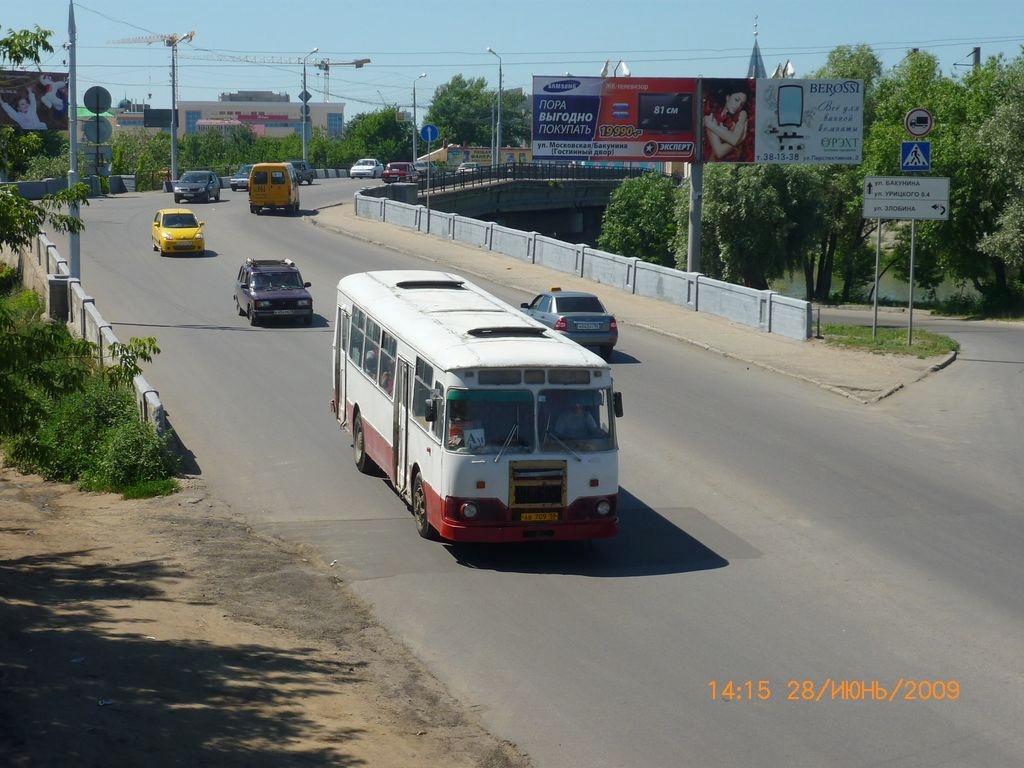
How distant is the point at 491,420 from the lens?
528 inches

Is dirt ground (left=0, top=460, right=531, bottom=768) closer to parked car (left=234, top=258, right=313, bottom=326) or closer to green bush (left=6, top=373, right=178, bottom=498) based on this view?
green bush (left=6, top=373, right=178, bottom=498)

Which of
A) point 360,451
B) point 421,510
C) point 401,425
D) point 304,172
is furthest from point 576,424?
point 304,172

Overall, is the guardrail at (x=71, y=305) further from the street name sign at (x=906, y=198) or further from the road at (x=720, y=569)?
the street name sign at (x=906, y=198)

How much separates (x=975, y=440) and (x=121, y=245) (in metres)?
34.0

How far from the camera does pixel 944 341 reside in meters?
30.9

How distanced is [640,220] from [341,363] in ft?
215

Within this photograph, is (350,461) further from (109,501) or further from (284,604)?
(284,604)

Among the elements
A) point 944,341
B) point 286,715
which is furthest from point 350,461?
point 944,341

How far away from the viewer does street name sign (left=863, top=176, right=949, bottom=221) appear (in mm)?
28688

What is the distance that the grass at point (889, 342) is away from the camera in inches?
1137

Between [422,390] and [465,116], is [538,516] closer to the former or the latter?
[422,390]

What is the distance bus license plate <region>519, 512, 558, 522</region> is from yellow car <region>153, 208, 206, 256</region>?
32038mm

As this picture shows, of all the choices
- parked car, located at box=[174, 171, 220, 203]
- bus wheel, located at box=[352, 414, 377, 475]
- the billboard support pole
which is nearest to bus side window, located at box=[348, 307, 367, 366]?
bus wheel, located at box=[352, 414, 377, 475]

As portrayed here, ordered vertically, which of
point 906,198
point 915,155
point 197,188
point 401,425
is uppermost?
point 197,188
